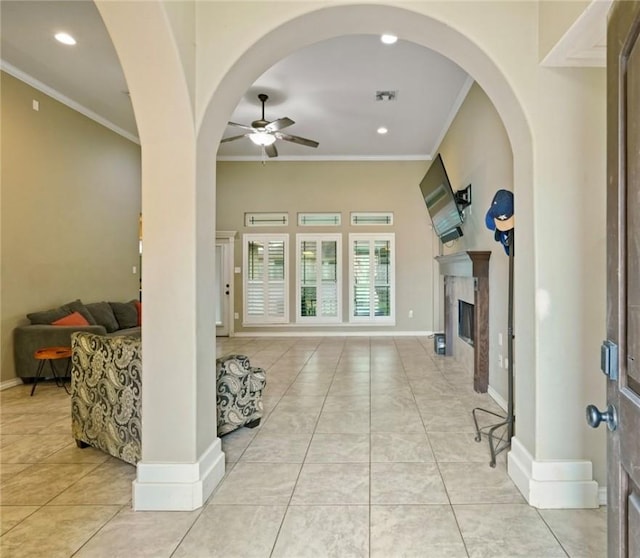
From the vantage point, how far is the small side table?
13.3ft

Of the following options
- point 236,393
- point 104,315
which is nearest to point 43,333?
point 104,315

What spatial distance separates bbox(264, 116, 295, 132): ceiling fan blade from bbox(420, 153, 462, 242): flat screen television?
1843 millimetres

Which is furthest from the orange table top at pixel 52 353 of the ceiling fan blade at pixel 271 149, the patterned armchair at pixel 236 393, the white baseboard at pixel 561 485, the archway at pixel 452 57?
the white baseboard at pixel 561 485

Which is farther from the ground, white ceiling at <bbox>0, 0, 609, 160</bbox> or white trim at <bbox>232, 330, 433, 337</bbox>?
white ceiling at <bbox>0, 0, 609, 160</bbox>

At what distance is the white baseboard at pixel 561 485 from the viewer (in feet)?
6.68

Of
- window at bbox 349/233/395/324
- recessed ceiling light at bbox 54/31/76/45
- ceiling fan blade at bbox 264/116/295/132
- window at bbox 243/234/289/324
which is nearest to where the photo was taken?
recessed ceiling light at bbox 54/31/76/45

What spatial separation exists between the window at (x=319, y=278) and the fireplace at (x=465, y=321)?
9.59 feet

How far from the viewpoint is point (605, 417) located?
3.47 ft

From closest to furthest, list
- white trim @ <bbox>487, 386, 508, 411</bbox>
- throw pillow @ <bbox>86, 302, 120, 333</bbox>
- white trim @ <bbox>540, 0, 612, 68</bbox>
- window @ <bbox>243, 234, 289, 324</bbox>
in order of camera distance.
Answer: white trim @ <bbox>540, 0, 612, 68</bbox> → white trim @ <bbox>487, 386, 508, 411</bbox> → throw pillow @ <bbox>86, 302, 120, 333</bbox> → window @ <bbox>243, 234, 289, 324</bbox>

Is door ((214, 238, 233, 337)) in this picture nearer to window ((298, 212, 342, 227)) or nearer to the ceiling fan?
window ((298, 212, 342, 227))

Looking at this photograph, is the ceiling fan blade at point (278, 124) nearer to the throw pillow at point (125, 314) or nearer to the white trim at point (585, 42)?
the white trim at point (585, 42)

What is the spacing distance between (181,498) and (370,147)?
656 centimetres

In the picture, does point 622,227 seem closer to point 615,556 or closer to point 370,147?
point 615,556

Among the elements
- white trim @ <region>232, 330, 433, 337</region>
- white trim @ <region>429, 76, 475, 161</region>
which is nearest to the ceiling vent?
white trim @ <region>429, 76, 475, 161</region>
